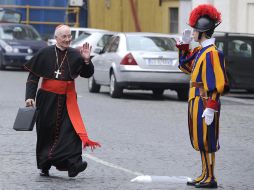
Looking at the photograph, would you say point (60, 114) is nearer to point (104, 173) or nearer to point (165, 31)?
point (104, 173)

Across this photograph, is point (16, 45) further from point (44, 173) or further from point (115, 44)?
point (44, 173)

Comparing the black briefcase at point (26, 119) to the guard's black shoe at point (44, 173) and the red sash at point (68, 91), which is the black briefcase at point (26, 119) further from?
the guard's black shoe at point (44, 173)

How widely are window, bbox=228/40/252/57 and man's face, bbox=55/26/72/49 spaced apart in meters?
14.5

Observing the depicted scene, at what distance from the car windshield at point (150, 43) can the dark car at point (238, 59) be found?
2.27 meters

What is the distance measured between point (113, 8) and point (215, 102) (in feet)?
115

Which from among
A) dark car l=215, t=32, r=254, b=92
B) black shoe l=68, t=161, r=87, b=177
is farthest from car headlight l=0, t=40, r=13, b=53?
black shoe l=68, t=161, r=87, b=177

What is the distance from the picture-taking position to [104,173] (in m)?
10.9

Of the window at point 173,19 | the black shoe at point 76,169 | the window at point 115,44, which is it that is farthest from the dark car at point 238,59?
the window at point 173,19

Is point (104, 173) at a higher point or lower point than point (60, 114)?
lower

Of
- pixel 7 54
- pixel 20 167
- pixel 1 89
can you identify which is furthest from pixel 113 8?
pixel 20 167

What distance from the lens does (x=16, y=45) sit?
3428cm

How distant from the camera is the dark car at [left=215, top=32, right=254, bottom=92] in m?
24.7

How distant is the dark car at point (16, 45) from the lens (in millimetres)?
34031

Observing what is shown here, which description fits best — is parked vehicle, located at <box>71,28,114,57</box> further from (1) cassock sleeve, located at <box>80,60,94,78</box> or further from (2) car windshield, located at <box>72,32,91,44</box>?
(1) cassock sleeve, located at <box>80,60,94,78</box>
